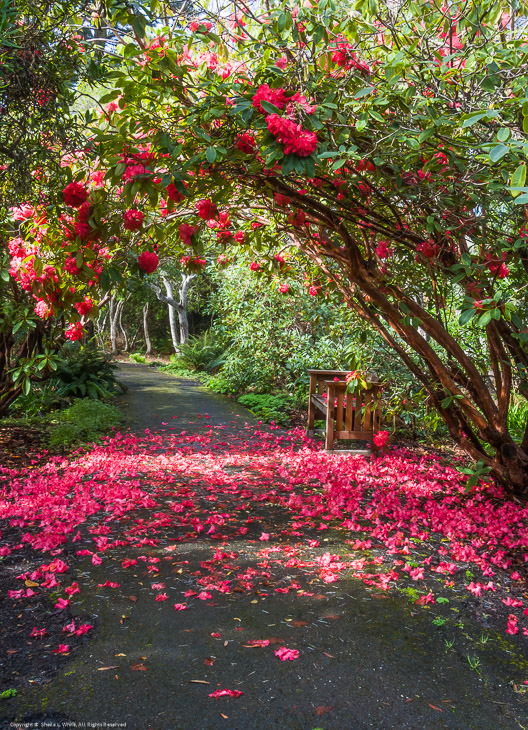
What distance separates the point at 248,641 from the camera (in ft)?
7.22

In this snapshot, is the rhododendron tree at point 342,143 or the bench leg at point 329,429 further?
the bench leg at point 329,429

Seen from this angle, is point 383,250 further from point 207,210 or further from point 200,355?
point 200,355

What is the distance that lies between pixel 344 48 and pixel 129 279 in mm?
1861

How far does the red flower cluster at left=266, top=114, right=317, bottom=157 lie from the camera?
2.08m

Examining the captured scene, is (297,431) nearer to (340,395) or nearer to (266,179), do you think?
(340,395)

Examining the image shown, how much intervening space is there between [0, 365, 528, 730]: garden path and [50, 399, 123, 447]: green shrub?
2.29 m

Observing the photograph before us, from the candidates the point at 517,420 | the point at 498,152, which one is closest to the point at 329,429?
the point at 517,420

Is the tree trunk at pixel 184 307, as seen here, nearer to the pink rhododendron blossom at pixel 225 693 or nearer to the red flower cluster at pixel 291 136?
the red flower cluster at pixel 291 136

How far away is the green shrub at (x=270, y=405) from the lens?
8023mm

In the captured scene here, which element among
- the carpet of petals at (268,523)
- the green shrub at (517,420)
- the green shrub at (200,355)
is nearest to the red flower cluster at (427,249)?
the carpet of petals at (268,523)

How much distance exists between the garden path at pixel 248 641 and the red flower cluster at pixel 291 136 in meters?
2.04

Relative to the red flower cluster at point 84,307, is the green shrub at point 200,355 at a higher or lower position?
lower

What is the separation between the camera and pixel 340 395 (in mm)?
5910

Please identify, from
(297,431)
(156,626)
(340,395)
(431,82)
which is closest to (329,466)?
(340,395)
